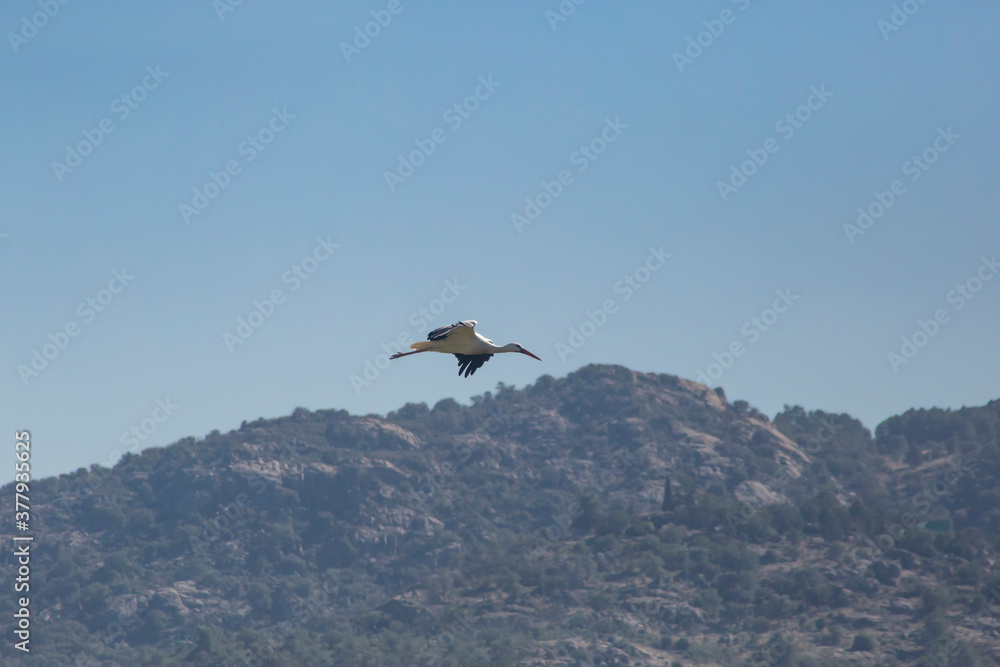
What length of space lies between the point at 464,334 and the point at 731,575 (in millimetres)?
116155

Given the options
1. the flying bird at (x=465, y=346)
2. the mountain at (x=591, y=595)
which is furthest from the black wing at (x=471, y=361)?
the mountain at (x=591, y=595)

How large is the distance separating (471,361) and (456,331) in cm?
162

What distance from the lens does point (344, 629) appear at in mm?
156375

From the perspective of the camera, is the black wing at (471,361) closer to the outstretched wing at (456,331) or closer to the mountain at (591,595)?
the outstretched wing at (456,331)

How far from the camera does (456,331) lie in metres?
35.4

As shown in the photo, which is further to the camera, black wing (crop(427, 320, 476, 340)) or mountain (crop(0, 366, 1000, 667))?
mountain (crop(0, 366, 1000, 667))

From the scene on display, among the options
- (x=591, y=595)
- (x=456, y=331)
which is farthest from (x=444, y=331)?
(x=591, y=595)

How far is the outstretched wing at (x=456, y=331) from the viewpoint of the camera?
112 ft

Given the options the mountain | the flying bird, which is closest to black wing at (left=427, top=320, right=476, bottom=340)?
the flying bird

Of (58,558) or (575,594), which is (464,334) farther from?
(58,558)

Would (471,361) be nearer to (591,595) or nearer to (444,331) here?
(444,331)

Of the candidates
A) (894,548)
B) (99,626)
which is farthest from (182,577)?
(894,548)

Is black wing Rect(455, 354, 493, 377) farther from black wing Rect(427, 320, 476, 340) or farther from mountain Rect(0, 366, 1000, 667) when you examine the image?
mountain Rect(0, 366, 1000, 667)

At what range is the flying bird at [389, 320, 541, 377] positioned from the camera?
3481cm
